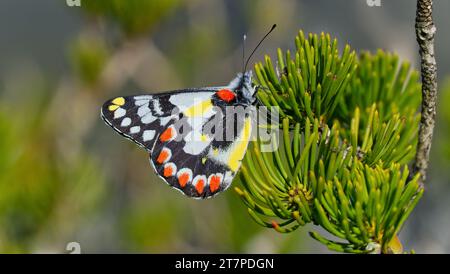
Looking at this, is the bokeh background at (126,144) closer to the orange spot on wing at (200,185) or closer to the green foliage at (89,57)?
the green foliage at (89,57)

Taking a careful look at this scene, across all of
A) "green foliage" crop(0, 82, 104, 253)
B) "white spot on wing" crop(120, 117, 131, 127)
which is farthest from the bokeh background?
"white spot on wing" crop(120, 117, 131, 127)

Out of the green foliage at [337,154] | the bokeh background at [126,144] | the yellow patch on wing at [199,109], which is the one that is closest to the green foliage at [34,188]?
the bokeh background at [126,144]

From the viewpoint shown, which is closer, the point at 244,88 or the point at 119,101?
the point at 244,88

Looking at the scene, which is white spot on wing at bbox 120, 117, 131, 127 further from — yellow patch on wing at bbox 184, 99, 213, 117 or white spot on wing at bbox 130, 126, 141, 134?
yellow patch on wing at bbox 184, 99, 213, 117

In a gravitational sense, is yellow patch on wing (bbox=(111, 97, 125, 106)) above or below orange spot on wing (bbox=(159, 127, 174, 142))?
above

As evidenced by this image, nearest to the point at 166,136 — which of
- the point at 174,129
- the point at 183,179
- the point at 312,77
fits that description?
the point at 174,129

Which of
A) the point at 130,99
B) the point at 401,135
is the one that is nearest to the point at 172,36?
the point at 130,99

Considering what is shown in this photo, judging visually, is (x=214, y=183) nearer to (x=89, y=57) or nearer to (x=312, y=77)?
(x=312, y=77)

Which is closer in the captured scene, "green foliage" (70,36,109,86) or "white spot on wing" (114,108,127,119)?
"white spot on wing" (114,108,127,119)
